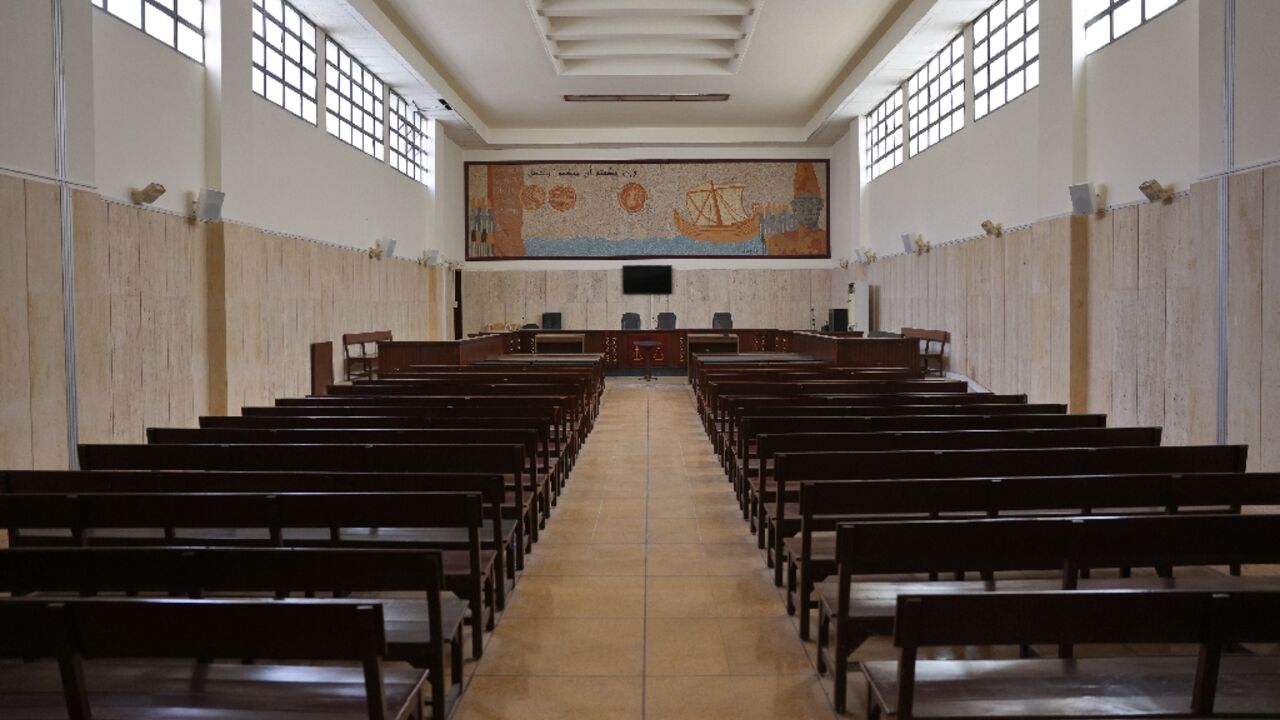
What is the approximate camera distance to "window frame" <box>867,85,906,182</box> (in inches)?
729

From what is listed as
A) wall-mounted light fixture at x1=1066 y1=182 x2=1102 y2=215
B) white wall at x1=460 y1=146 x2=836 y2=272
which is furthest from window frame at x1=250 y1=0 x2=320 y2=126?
wall-mounted light fixture at x1=1066 y1=182 x2=1102 y2=215

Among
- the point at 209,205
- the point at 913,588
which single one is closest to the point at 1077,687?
the point at 913,588

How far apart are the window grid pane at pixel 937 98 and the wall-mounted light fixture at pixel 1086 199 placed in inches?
188

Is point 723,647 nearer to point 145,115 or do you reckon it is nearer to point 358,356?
point 145,115

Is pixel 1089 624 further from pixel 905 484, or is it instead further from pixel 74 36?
pixel 74 36

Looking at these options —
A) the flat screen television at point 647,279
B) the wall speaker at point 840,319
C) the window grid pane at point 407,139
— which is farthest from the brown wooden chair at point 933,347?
the window grid pane at point 407,139

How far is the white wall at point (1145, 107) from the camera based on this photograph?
8.62m

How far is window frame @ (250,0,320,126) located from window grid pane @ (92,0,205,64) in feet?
3.30

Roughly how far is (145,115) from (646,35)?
9229 millimetres

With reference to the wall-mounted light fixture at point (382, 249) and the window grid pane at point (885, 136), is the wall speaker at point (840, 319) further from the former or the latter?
the wall-mounted light fixture at point (382, 249)

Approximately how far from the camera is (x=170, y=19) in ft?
33.7

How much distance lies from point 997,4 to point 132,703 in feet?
45.3

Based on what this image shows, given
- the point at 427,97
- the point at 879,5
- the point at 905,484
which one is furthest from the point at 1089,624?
the point at 427,97

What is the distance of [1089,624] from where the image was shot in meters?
2.17
